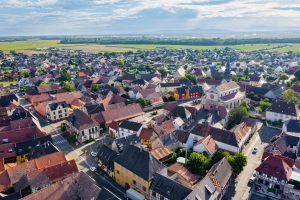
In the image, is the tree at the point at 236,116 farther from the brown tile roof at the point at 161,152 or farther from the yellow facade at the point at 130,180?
the yellow facade at the point at 130,180

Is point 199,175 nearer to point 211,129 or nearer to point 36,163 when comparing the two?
point 211,129

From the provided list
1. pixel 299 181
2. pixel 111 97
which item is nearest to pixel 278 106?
pixel 299 181

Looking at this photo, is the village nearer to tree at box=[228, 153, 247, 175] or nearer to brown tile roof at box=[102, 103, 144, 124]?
tree at box=[228, 153, 247, 175]

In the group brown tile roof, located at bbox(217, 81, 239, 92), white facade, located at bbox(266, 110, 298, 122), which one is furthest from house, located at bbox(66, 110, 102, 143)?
white facade, located at bbox(266, 110, 298, 122)

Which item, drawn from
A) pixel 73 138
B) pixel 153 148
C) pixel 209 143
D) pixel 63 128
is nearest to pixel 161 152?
pixel 153 148

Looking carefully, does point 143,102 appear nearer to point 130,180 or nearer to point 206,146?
point 206,146
